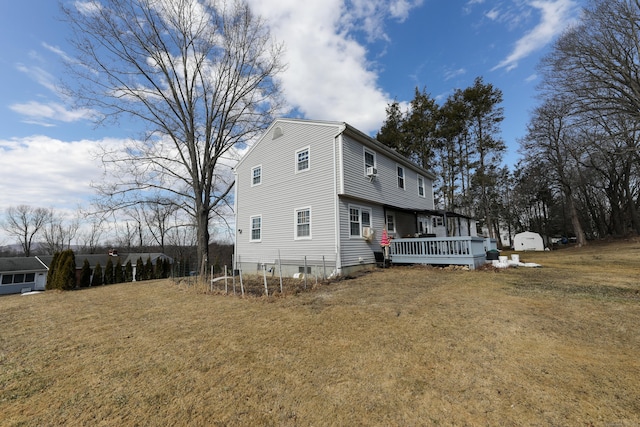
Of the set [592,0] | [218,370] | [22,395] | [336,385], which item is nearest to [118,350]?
[22,395]

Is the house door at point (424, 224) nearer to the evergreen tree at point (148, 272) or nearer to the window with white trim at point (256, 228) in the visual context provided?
the window with white trim at point (256, 228)

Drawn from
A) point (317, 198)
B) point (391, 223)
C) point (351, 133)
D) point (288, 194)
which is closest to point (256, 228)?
point (288, 194)

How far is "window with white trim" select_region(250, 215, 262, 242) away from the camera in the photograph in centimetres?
1384

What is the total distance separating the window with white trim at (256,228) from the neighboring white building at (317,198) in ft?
0.17

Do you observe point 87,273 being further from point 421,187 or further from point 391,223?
point 421,187

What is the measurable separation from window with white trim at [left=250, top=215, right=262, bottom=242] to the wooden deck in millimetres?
6675

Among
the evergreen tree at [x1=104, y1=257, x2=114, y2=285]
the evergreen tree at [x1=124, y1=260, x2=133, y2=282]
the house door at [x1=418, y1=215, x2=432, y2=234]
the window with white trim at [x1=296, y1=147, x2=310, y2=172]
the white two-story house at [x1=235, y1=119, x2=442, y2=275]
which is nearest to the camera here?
the white two-story house at [x1=235, y1=119, x2=442, y2=275]

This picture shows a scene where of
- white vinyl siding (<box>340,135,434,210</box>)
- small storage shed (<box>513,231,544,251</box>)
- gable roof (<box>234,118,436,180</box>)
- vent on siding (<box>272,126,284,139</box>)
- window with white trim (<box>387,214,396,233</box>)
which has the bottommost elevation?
small storage shed (<box>513,231,544,251</box>)

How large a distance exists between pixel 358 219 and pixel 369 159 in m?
3.06

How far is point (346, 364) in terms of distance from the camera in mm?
3393

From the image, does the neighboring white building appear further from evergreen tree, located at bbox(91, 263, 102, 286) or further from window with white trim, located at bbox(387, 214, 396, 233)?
evergreen tree, located at bbox(91, 263, 102, 286)

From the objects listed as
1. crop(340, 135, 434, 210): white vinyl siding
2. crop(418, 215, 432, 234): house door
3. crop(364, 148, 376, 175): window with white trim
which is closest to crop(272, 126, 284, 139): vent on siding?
crop(340, 135, 434, 210): white vinyl siding

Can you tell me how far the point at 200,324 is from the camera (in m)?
5.42

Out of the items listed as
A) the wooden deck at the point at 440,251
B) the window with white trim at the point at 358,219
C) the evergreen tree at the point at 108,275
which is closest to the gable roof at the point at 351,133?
the window with white trim at the point at 358,219
